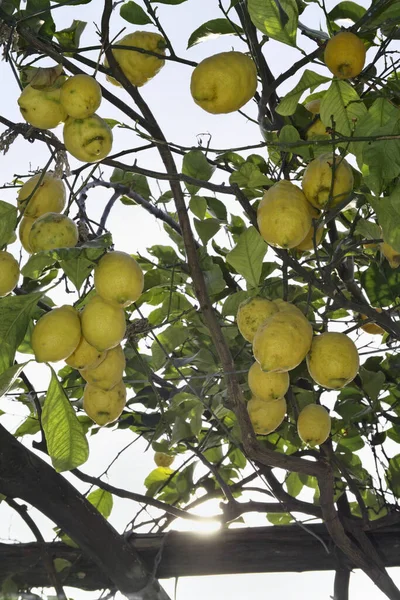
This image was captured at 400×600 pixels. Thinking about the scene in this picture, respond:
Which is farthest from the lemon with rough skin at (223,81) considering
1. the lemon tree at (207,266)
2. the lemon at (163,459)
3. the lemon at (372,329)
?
the lemon at (163,459)

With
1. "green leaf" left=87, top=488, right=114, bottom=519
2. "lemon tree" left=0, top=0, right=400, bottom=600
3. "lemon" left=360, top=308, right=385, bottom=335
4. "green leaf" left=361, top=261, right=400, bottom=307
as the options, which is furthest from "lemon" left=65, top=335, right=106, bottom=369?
"green leaf" left=87, top=488, right=114, bottom=519

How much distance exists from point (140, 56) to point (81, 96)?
0.23 m

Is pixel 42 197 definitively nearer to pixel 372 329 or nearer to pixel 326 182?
pixel 326 182

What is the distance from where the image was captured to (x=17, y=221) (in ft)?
2.99

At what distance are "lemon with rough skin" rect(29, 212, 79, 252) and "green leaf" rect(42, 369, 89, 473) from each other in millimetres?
207

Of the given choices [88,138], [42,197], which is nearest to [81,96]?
[88,138]

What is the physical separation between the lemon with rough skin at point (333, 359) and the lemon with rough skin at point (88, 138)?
408 millimetres

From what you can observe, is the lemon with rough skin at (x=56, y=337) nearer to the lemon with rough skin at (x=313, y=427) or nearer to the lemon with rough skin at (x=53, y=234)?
the lemon with rough skin at (x=53, y=234)

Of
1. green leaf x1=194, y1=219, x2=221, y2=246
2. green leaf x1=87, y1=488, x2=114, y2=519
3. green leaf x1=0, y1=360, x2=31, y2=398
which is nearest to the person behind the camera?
green leaf x1=0, y1=360, x2=31, y2=398

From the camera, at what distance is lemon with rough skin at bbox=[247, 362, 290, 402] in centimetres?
105

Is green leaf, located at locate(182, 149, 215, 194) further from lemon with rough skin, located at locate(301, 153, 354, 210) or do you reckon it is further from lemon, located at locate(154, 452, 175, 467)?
lemon, located at locate(154, 452, 175, 467)

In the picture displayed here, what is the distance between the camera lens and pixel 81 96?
2.79ft

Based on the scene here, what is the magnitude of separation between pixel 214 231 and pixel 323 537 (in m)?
0.78

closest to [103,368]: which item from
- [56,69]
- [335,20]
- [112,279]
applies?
[112,279]
